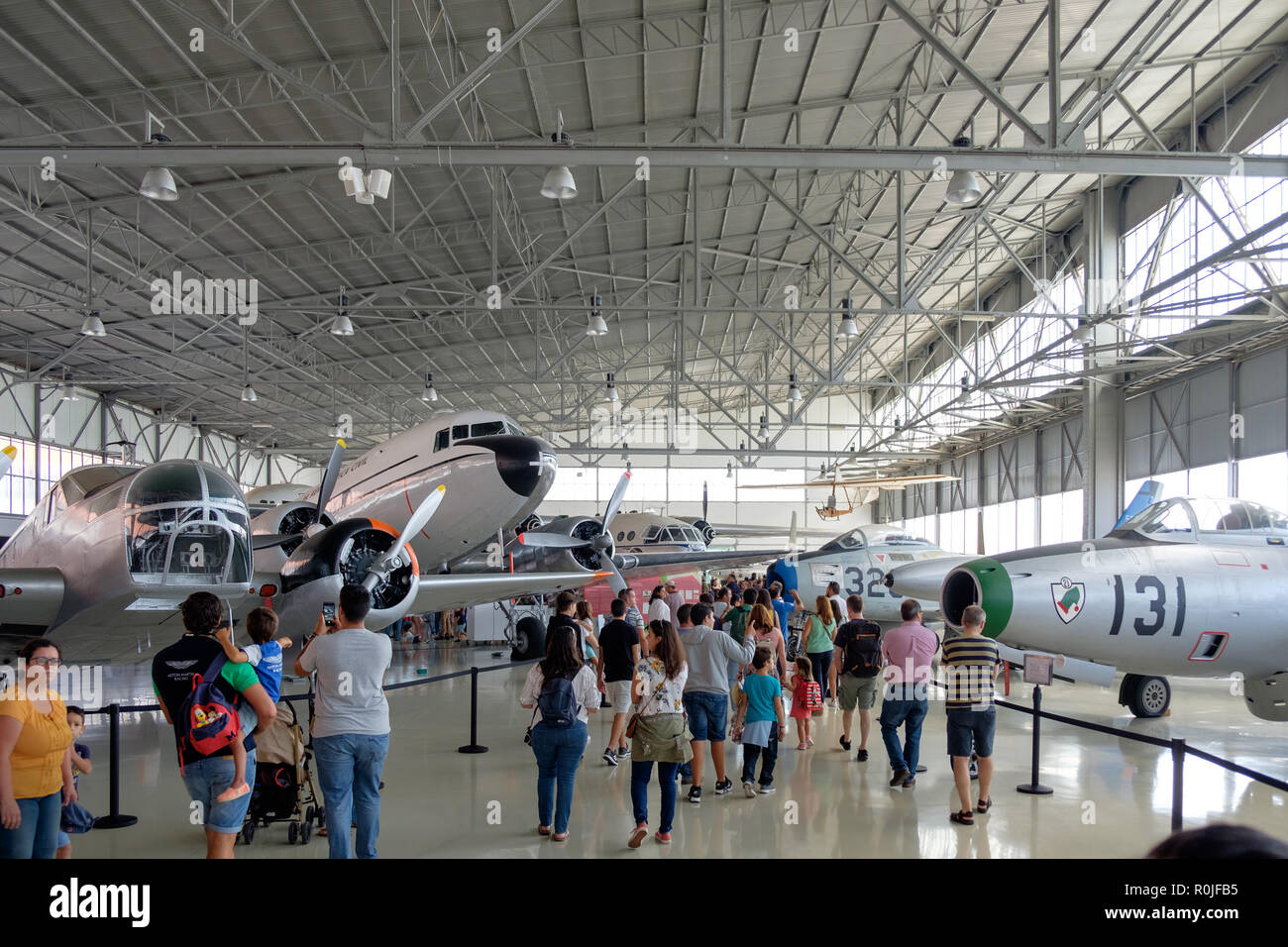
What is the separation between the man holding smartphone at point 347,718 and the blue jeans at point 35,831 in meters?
1.16

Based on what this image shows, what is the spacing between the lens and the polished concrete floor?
19.2 ft

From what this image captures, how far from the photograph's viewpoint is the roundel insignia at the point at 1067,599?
28.8 feet

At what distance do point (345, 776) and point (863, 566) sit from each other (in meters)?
11.8

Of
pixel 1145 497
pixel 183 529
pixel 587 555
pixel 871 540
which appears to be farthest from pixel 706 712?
pixel 587 555

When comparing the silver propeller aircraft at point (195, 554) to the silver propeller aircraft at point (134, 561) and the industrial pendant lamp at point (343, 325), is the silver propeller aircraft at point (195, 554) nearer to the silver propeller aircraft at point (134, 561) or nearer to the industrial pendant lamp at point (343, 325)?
the silver propeller aircraft at point (134, 561)

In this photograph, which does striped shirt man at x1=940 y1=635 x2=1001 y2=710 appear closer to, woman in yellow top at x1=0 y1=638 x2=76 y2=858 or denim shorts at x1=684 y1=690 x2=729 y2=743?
denim shorts at x1=684 y1=690 x2=729 y2=743

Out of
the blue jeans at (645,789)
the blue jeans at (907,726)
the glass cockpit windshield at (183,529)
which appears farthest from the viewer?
the glass cockpit windshield at (183,529)

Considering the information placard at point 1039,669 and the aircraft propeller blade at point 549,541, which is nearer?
the information placard at point 1039,669

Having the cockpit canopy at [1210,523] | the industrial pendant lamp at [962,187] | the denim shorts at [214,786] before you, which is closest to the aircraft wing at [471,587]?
the denim shorts at [214,786]

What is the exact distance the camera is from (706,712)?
680cm

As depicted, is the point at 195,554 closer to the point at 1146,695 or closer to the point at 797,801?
the point at 797,801

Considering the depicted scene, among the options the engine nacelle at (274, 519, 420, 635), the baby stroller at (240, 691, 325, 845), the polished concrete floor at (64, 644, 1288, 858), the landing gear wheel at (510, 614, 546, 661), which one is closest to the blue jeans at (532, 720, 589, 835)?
the polished concrete floor at (64, 644, 1288, 858)
